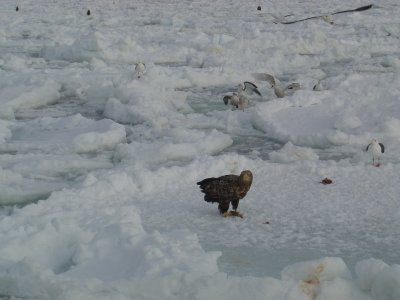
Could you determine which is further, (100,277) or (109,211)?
(109,211)

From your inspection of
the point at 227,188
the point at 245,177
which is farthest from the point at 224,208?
the point at 245,177

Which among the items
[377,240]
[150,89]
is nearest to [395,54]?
[150,89]

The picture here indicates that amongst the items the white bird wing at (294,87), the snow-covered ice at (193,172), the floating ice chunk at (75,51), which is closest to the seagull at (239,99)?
the snow-covered ice at (193,172)

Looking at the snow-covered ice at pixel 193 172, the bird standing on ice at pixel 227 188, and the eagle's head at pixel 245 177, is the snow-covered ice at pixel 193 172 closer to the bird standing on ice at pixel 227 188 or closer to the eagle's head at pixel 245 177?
the bird standing on ice at pixel 227 188

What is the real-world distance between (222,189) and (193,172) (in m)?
1.13

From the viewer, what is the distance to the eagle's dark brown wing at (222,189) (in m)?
4.80

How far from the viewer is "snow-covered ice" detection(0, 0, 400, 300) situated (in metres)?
3.57

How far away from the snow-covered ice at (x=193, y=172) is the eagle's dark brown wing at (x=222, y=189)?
0.18m

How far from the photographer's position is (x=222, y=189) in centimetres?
481

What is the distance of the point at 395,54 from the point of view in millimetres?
13250

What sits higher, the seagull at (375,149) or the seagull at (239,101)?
the seagull at (375,149)

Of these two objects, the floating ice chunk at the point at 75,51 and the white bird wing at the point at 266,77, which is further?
the floating ice chunk at the point at 75,51

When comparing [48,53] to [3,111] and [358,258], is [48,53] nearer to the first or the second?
[3,111]

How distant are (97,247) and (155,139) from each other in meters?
3.47
